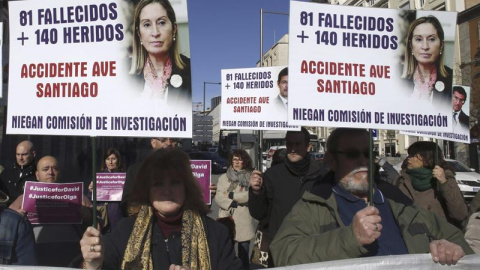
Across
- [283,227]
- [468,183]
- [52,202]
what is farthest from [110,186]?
[468,183]

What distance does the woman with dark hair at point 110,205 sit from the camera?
4.65 meters

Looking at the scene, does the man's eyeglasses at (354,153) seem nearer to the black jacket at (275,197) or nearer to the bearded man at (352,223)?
the bearded man at (352,223)

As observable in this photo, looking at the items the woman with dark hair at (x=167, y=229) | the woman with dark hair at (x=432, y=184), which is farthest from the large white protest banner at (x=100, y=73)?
the woman with dark hair at (x=432, y=184)

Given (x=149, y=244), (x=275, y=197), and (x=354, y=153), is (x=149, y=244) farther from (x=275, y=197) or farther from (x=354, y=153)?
(x=275, y=197)

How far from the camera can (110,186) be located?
194 inches

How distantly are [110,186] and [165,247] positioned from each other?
9.01ft

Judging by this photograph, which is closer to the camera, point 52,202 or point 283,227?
point 283,227

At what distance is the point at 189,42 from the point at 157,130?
0.54 meters

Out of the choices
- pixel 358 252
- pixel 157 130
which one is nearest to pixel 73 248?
pixel 157 130

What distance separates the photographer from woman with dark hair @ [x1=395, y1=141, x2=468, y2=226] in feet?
14.3

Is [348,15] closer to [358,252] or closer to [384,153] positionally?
[358,252]

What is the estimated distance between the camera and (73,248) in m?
4.03

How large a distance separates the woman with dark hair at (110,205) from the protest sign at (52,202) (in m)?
0.28

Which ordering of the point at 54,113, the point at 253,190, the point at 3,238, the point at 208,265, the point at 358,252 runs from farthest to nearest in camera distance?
the point at 253,190, the point at 54,113, the point at 3,238, the point at 208,265, the point at 358,252
